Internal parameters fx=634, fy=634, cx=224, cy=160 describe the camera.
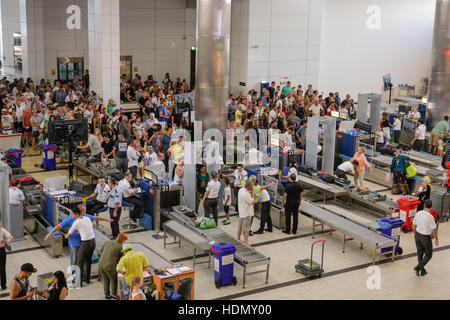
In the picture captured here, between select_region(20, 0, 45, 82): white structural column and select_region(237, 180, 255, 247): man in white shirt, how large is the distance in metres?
16.5

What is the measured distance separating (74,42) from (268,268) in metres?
19.1

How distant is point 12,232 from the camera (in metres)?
12.5

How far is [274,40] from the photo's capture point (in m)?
26.6

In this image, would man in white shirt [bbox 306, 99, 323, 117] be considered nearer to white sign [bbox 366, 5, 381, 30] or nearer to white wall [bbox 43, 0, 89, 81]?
white sign [bbox 366, 5, 381, 30]

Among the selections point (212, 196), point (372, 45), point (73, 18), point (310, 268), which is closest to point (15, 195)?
point (212, 196)

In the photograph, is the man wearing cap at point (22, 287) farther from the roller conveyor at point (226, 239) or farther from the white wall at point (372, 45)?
the white wall at point (372, 45)

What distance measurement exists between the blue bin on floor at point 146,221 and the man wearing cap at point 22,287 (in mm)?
4701

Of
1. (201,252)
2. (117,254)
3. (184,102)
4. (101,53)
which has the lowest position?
(201,252)

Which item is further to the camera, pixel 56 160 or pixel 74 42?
pixel 74 42

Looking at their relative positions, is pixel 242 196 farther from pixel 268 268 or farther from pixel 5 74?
pixel 5 74

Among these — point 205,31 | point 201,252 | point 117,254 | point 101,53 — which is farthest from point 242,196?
point 101,53

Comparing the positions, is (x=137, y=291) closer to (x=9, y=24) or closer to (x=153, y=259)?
(x=153, y=259)

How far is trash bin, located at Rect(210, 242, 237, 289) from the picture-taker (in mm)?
10586

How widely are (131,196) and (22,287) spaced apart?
4676 millimetres
